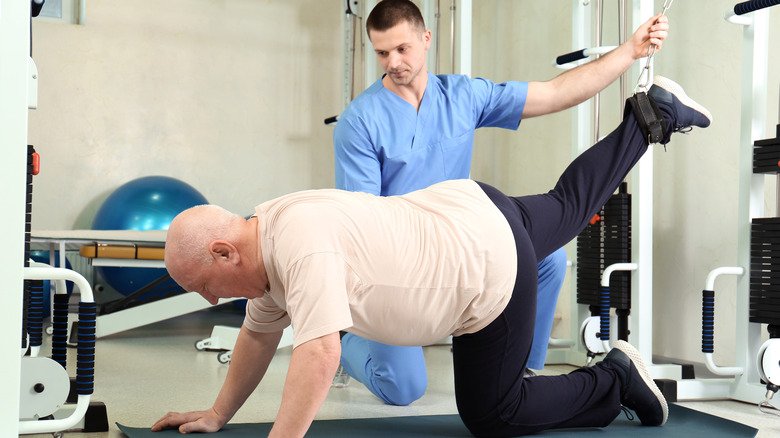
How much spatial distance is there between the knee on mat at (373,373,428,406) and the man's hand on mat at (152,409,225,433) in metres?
0.73

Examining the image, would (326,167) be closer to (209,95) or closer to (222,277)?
(209,95)

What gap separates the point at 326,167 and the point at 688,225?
129 inches

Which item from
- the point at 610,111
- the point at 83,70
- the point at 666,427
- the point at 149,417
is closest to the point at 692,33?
the point at 610,111

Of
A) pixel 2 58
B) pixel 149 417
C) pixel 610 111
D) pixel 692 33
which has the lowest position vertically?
pixel 149 417

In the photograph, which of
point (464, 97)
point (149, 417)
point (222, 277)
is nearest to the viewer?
point (222, 277)

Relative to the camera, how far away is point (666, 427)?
7.73 feet

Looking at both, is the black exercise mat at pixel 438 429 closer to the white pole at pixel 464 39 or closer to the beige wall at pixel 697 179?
the beige wall at pixel 697 179

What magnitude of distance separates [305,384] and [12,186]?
0.61 meters

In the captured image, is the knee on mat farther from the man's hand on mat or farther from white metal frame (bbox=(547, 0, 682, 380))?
white metal frame (bbox=(547, 0, 682, 380))

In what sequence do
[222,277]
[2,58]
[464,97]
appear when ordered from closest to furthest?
[2,58]
[222,277]
[464,97]

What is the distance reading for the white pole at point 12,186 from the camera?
1.54 m

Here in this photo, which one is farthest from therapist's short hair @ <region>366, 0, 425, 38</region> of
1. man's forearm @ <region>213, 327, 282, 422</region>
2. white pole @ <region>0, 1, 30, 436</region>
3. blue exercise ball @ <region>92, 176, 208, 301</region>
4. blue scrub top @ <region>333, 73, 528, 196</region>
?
blue exercise ball @ <region>92, 176, 208, 301</region>

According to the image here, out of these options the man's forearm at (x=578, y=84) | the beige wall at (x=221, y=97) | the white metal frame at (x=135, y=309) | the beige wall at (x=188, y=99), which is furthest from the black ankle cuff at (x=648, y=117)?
the beige wall at (x=188, y=99)

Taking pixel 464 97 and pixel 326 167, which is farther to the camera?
pixel 326 167
